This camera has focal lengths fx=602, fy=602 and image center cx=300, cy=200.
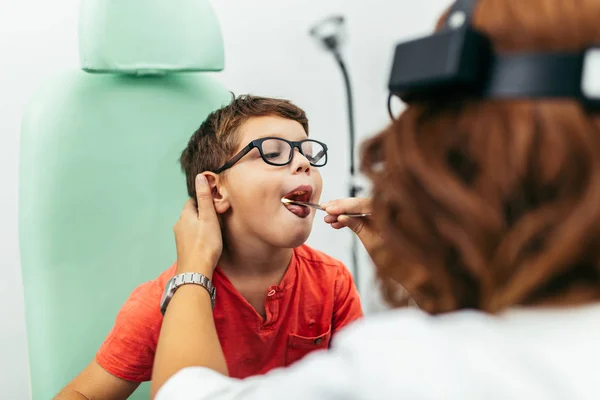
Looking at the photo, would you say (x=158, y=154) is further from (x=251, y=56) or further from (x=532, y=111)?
(x=532, y=111)

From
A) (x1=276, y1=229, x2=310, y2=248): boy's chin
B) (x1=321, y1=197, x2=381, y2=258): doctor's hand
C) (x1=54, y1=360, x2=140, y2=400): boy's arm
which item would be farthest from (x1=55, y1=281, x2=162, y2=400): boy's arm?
(x1=321, y1=197, x2=381, y2=258): doctor's hand

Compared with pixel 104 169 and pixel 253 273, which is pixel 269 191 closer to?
pixel 253 273

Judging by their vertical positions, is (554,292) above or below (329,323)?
above

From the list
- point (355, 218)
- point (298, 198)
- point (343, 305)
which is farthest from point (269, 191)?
point (343, 305)

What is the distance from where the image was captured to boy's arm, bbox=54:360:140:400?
1.05m

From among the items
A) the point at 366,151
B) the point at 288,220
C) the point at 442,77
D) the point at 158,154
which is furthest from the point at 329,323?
the point at 442,77

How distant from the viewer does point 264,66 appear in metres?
1.68

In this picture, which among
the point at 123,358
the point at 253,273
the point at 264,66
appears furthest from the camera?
the point at 264,66

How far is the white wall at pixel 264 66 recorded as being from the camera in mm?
1411

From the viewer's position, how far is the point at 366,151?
672mm

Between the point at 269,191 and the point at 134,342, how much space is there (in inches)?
14.1

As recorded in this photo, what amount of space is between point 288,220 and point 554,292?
23.4 inches

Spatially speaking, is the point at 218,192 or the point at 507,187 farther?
the point at 218,192

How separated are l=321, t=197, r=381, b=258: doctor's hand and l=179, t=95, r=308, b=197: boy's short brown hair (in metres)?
0.22
